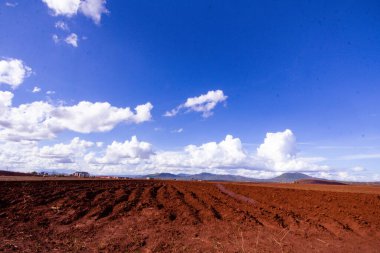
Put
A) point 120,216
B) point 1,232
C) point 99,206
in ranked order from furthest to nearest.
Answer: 1. point 99,206
2. point 120,216
3. point 1,232

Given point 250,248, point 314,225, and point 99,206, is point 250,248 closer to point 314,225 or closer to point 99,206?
point 314,225

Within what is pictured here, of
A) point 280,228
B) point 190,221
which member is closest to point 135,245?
point 190,221

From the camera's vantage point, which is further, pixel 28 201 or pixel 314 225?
pixel 28 201

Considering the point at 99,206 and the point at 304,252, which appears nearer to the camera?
the point at 304,252

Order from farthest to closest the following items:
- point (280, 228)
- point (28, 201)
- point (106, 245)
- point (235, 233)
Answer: point (28, 201)
point (280, 228)
point (235, 233)
point (106, 245)

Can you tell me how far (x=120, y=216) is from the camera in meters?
18.3

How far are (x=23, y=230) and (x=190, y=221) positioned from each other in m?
7.53

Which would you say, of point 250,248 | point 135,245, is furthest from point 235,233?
point 135,245

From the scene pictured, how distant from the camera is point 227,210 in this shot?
71.1ft

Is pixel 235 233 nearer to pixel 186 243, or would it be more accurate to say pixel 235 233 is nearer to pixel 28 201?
pixel 186 243

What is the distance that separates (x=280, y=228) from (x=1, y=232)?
12.4m

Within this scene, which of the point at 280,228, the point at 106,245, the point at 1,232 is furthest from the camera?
the point at 280,228

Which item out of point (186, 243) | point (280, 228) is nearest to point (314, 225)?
point (280, 228)

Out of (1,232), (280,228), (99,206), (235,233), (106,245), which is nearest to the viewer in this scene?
(106,245)
